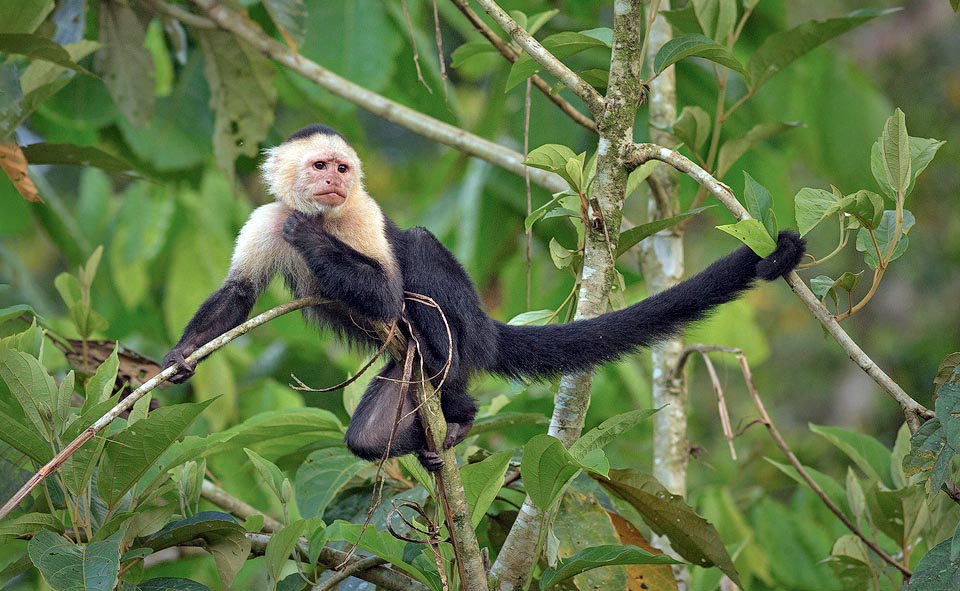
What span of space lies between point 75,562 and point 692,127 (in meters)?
1.85

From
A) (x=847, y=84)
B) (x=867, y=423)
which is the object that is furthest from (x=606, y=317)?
(x=867, y=423)

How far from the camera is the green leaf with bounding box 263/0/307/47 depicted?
10.0 ft

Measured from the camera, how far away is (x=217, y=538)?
198 cm

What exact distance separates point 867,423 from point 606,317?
6052mm

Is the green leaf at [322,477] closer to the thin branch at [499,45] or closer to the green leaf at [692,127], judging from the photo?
the thin branch at [499,45]

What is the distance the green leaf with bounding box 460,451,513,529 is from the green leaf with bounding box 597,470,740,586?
426mm

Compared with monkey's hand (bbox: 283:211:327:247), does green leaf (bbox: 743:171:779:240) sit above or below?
above

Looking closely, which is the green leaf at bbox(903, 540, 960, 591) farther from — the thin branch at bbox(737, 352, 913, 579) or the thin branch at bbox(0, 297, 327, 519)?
the thin branch at bbox(0, 297, 327, 519)

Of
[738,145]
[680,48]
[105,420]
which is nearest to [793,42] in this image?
[738,145]

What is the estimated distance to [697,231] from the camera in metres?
9.34

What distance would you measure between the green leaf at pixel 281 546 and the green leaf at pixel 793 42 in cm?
173

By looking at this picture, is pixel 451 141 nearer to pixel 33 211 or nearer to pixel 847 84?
pixel 847 84

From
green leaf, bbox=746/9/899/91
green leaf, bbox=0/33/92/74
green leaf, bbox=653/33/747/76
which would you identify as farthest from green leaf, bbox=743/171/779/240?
green leaf, bbox=0/33/92/74

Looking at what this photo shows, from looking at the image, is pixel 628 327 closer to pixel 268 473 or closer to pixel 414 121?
pixel 268 473
